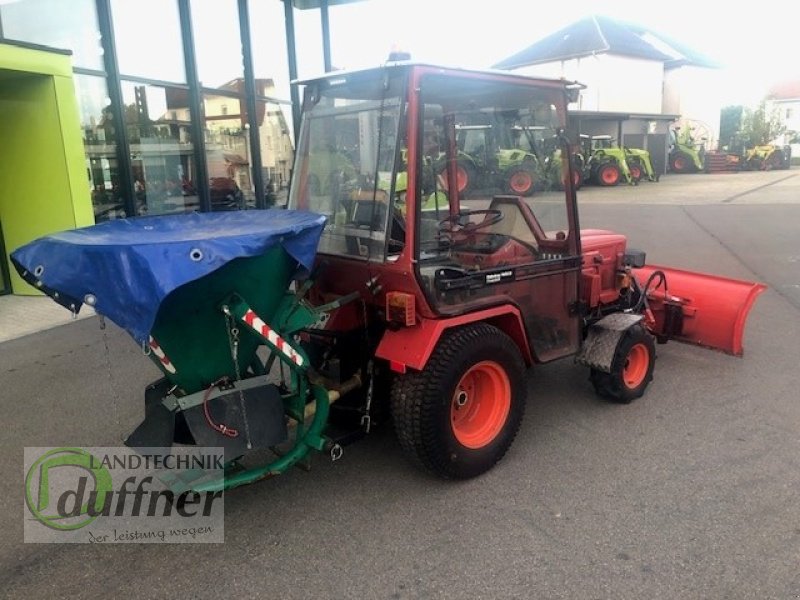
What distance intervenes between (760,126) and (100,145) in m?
40.2

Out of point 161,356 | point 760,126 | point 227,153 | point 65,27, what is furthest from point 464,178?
point 760,126

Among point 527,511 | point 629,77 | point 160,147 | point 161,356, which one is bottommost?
point 527,511

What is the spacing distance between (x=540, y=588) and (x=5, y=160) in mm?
8197

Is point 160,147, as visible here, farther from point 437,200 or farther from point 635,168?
point 635,168

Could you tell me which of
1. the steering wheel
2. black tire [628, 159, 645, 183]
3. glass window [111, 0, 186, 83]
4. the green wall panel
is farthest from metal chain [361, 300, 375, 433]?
black tire [628, 159, 645, 183]

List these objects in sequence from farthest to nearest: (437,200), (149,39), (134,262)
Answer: (149,39) → (437,200) → (134,262)

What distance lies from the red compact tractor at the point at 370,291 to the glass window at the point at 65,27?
19.1 ft

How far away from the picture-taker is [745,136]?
38.5 metres

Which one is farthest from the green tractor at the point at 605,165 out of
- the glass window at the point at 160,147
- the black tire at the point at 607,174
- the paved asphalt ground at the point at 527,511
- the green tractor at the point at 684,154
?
the paved asphalt ground at the point at 527,511

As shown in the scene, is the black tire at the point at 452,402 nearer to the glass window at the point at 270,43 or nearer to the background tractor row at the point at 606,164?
the glass window at the point at 270,43

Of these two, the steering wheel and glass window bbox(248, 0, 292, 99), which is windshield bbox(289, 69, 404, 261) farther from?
glass window bbox(248, 0, 292, 99)

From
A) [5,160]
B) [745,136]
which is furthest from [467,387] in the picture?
[745,136]

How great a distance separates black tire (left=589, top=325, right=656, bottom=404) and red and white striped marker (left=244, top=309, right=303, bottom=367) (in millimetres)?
2161

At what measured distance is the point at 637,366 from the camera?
4.46m
